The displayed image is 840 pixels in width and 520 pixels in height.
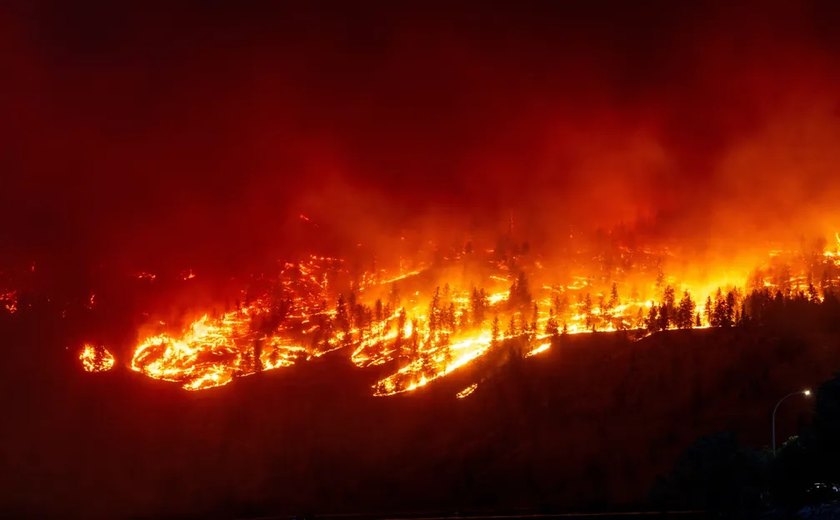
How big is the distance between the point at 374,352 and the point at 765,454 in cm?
14008

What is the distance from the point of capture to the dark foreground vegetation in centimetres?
13338

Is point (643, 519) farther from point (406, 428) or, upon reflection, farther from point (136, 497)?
point (136, 497)

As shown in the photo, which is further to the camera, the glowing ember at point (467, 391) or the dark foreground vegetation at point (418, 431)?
the glowing ember at point (467, 391)

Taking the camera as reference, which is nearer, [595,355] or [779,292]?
[595,355]

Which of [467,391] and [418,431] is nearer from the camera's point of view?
[418,431]

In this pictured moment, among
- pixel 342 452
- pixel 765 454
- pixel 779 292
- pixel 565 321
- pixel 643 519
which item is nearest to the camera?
pixel 765 454

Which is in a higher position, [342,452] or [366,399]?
[366,399]

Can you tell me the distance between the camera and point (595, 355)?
545 ft

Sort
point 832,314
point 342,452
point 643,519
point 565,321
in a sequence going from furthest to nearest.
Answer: point 565,321 → point 832,314 → point 342,452 → point 643,519

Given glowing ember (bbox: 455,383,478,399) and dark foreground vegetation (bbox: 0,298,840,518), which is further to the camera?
glowing ember (bbox: 455,383,478,399)

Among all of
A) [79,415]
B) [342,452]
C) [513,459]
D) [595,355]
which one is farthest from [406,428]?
[79,415]

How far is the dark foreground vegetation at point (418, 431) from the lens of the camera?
133 m

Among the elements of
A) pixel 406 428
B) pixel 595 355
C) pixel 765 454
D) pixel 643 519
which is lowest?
pixel 643 519

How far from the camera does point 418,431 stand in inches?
6161
